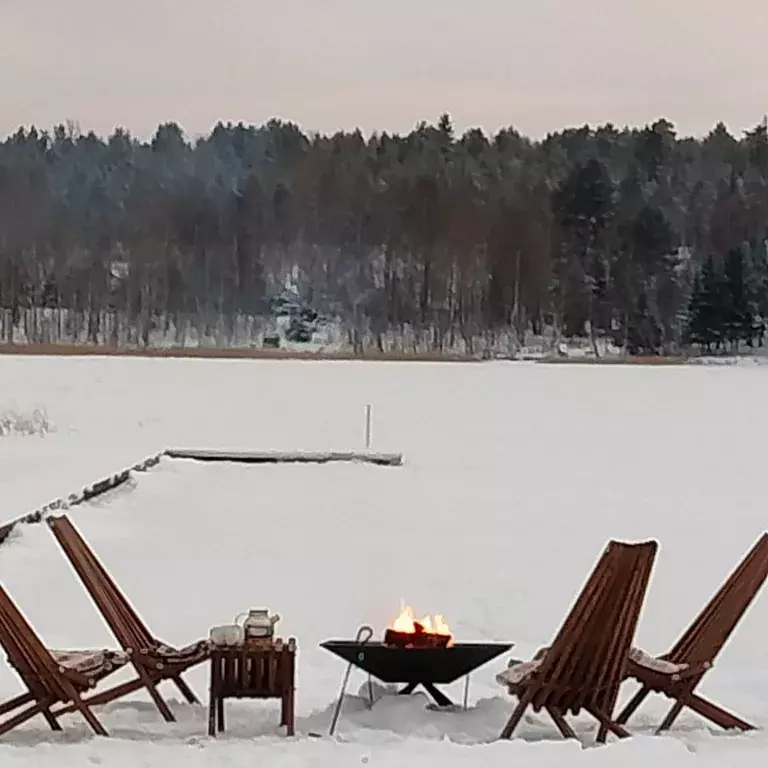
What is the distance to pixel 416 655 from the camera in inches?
203

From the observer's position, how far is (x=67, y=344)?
189 ft

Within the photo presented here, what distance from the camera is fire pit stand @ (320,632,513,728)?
Result: 16.8 ft

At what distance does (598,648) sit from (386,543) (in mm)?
5395

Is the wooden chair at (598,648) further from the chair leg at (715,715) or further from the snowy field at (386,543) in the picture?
the chair leg at (715,715)

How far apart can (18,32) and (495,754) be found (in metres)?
26.7

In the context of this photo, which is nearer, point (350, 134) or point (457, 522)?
point (457, 522)

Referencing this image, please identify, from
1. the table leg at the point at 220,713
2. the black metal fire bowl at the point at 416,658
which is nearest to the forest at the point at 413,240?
the black metal fire bowl at the point at 416,658

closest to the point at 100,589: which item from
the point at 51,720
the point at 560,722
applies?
the point at 51,720

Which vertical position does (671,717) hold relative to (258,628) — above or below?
below

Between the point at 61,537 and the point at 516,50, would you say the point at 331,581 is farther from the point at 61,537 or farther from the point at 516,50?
the point at 516,50

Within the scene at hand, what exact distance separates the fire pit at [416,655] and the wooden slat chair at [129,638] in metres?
0.55

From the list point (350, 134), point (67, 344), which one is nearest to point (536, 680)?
point (67, 344)

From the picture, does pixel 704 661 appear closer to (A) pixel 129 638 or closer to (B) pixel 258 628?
(B) pixel 258 628

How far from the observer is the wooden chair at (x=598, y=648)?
4789 millimetres
